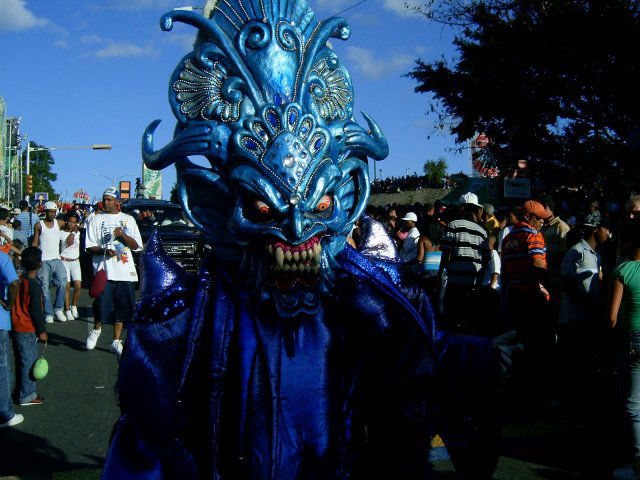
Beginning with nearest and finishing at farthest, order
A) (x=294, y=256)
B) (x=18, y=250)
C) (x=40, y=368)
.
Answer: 1. (x=294, y=256)
2. (x=40, y=368)
3. (x=18, y=250)

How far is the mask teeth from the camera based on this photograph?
2.08 meters

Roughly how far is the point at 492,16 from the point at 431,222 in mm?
5752

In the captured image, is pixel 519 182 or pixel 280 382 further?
pixel 519 182

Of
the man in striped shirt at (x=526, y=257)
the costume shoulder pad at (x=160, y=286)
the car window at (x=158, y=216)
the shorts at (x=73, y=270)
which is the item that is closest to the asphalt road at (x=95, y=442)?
the man in striped shirt at (x=526, y=257)

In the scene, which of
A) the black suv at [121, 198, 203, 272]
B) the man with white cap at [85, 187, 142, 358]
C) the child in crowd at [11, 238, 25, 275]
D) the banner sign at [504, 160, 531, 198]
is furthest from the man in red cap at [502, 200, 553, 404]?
the black suv at [121, 198, 203, 272]

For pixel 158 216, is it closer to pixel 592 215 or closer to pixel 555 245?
pixel 555 245

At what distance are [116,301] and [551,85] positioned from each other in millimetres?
9853

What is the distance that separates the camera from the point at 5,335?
576cm

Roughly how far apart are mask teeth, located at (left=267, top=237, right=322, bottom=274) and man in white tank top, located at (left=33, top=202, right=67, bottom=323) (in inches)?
375

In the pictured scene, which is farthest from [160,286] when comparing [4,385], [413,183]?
[413,183]

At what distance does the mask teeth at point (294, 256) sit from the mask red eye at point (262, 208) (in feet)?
0.36

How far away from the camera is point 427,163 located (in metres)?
60.0

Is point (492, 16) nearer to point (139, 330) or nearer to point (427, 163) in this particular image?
point (139, 330)

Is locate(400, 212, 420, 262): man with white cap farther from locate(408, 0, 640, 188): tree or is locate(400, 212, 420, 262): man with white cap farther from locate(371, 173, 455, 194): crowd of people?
locate(371, 173, 455, 194): crowd of people
